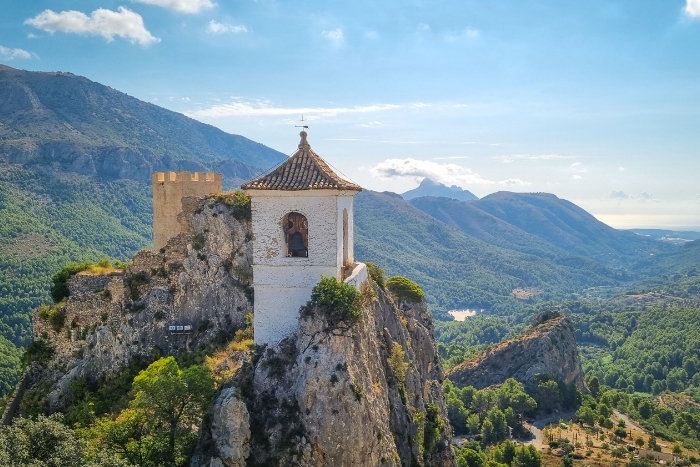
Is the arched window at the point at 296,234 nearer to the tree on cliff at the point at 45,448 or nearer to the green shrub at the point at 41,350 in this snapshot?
the tree on cliff at the point at 45,448

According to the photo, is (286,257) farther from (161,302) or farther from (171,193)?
(171,193)

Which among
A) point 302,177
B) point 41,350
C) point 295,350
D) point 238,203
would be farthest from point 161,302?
point 302,177

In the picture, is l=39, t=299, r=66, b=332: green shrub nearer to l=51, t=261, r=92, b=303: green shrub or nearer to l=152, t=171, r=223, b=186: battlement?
l=51, t=261, r=92, b=303: green shrub

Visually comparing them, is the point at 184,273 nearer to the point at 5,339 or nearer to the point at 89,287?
the point at 89,287

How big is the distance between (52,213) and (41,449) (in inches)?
5745

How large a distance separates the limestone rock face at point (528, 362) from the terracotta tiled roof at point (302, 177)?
92499 millimetres

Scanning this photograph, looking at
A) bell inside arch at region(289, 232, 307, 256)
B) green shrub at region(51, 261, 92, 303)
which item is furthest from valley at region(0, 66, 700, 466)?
bell inside arch at region(289, 232, 307, 256)

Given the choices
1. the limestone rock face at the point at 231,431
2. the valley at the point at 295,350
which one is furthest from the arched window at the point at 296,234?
the limestone rock face at the point at 231,431

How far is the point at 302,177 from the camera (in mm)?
26562

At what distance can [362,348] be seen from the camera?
26.1 meters

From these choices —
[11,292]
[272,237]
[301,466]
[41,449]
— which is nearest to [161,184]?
[272,237]

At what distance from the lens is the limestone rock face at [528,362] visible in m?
111

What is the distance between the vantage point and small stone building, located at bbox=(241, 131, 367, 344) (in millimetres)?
26078

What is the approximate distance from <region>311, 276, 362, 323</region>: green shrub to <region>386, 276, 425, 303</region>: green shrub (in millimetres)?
25977
